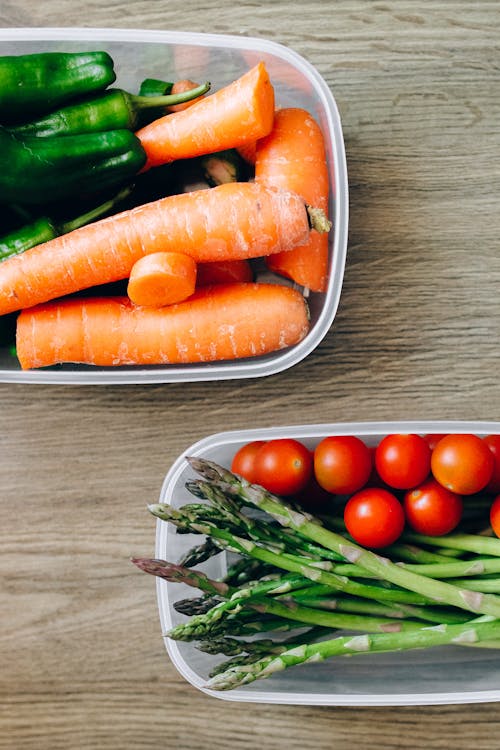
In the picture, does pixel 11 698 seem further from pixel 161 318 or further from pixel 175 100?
pixel 175 100

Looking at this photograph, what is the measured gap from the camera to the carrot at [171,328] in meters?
0.89

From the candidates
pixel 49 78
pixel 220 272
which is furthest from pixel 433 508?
pixel 49 78

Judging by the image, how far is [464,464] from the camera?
815 millimetres

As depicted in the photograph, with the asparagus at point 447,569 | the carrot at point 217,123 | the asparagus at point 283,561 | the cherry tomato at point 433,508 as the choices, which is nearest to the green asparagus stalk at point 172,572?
the asparagus at point 283,561

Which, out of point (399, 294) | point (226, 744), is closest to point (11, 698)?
point (226, 744)

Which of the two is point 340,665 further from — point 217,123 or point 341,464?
point 217,123

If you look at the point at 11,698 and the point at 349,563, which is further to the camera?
the point at 11,698

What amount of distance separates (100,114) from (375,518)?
0.58m

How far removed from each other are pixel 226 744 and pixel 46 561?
0.33 metres

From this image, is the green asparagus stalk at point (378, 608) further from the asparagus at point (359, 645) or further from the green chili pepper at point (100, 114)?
the green chili pepper at point (100, 114)

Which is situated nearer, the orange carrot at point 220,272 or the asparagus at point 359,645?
the asparagus at point 359,645

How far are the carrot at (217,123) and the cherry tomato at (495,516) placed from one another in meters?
0.53

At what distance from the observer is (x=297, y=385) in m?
0.93

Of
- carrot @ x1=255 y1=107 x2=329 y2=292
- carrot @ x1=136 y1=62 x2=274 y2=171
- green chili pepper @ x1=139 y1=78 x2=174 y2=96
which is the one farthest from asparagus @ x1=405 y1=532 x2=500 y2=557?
green chili pepper @ x1=139 y1=78 x2=174 y2=96
